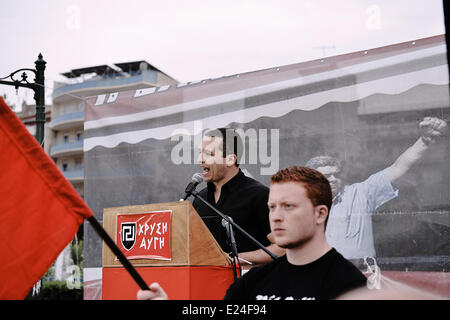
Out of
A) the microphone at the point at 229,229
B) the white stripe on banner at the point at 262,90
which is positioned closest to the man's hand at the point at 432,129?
the white stripe on banner at the point at 262,90

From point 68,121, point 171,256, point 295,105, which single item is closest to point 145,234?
point 171,256

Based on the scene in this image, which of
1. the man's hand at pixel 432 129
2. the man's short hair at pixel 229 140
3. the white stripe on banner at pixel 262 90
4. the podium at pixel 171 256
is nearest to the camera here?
the podium at pixel 171 256

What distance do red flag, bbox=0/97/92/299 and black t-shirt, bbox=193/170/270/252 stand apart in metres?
1.43

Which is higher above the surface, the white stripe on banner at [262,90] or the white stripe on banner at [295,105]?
the white stripe on banner at [262,90]

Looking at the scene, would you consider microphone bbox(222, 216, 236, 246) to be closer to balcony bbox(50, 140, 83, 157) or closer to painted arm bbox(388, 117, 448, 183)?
painted arm bbox(388, 117, 448, 183)

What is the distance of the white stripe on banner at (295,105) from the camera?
330 cm

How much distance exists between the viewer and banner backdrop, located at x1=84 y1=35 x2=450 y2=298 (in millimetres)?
3215

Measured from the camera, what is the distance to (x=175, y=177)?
3.92 meters

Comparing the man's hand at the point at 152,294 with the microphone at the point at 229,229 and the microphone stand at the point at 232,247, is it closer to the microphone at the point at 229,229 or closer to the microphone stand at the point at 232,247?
the microphone stand at the point at 232,247

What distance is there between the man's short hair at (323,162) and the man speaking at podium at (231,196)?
0.32m

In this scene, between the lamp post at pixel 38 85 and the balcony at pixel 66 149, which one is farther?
the balcony at pixel 66 149

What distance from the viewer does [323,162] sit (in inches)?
135

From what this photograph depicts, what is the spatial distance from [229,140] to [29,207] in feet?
6.32

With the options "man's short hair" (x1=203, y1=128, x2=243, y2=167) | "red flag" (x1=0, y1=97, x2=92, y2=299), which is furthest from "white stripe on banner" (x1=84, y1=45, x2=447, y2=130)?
"red flag" (x1=0, y1=97, x2=92, y2=299)
